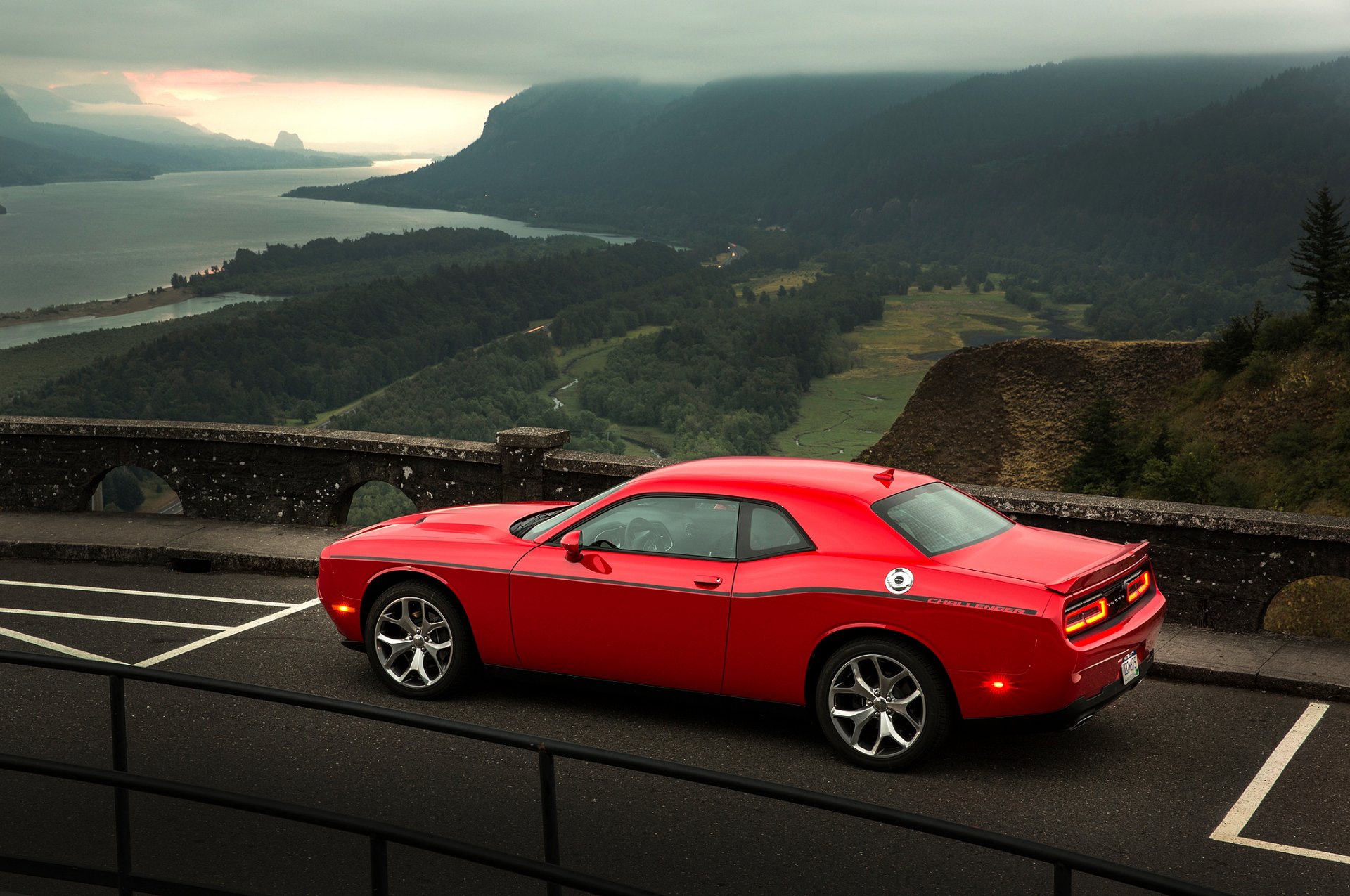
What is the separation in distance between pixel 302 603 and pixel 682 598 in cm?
444

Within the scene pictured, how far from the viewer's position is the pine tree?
160 feet

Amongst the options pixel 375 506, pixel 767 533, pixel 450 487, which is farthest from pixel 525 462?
pixel 375 506

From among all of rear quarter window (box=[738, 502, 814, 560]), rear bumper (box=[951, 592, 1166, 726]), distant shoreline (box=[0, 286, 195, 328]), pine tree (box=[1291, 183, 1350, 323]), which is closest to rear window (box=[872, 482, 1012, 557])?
rear quarter window (box=[738, 502, 814, 560])

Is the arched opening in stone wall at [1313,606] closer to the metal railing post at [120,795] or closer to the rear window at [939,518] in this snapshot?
the rear window at [939,518]

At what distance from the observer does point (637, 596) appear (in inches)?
238

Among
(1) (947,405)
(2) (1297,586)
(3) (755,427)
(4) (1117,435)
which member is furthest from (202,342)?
(2) (1297,586)

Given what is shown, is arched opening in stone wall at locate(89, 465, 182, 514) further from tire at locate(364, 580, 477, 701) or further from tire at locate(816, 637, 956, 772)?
tire at locate(816, 637, 956, 772)

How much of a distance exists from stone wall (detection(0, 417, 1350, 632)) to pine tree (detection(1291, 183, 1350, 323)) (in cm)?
4541

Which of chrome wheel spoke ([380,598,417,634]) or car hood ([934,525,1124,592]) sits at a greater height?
car hood ([934,525,1124,592])

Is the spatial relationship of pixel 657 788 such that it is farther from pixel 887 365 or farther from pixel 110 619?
pixel 887 365

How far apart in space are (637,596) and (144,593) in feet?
18.2

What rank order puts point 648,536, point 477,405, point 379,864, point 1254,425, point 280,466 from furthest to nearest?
point 477,405, point 1254,425, point 280,466, point 648,536, point 379,864

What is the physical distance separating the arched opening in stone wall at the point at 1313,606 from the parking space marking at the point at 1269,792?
787 inches

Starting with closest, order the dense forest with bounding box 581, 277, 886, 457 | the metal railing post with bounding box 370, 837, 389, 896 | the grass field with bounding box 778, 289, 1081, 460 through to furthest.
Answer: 1. the metal railing post with bounding box 370, 837, 389, 896
2. the grass field with bounding box 778, 289, 1081, 460
3. the dense forest with bounding box 581, 277, 886, 457
